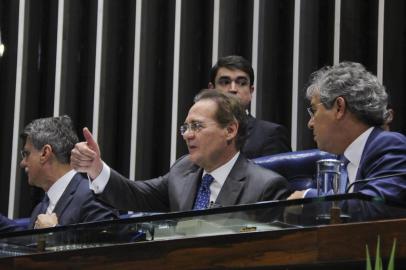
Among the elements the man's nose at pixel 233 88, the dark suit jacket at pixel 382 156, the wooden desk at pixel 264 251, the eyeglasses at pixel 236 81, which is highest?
the eyeglasses at pixel 236 81

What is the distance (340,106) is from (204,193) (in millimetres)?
568

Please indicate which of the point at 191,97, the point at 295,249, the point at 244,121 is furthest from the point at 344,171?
the point at 191,97

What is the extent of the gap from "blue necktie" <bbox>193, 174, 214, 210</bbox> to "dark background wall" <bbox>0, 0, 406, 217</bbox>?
1.70m

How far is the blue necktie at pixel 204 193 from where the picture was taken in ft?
10.3

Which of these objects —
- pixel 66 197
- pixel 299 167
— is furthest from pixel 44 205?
pixel 299 167

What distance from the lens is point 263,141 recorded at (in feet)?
13.4

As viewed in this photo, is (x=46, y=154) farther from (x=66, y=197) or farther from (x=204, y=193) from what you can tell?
(x=204, y=193)

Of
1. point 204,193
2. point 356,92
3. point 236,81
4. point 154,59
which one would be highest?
point 154,59

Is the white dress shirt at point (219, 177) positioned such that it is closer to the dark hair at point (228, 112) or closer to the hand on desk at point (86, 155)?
the dark hair at point (228, 112)

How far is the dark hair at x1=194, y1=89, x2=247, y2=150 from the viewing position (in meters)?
3.23

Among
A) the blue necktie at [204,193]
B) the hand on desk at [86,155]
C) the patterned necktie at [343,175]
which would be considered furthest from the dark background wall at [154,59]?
the hand on desk at [86,155]

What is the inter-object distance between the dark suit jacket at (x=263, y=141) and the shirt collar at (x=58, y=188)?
743mm

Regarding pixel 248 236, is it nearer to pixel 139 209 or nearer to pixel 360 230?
pixel 360 230

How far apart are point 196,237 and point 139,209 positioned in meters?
1.18
